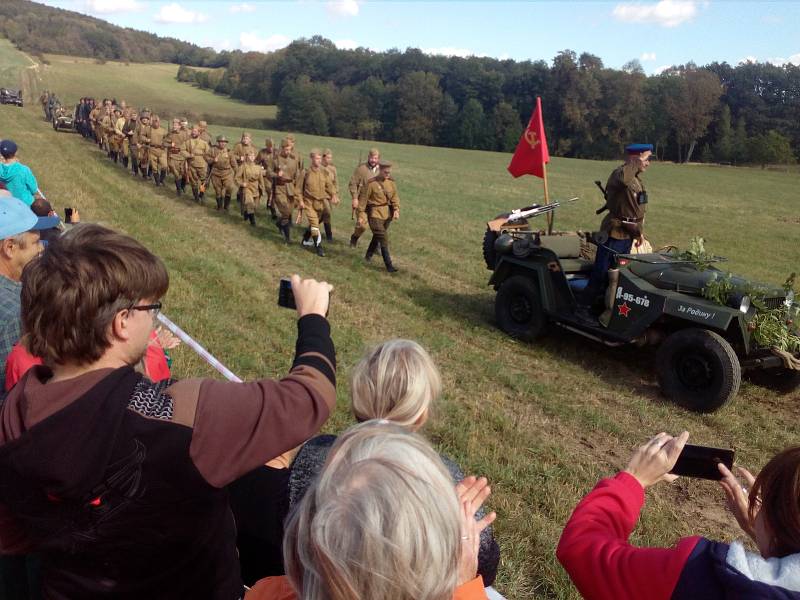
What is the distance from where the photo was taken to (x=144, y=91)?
234ft

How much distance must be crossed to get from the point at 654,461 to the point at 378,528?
3.40 feet

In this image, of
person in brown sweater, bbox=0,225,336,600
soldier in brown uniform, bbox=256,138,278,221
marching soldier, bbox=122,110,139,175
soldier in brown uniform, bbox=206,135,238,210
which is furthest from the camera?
marching soldier, bbox=122,110,139,175

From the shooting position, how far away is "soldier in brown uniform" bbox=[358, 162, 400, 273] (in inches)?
423

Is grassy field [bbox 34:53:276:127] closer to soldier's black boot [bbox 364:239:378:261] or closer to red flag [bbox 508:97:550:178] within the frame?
soldier's black boot [bbox 364:239:378:261]

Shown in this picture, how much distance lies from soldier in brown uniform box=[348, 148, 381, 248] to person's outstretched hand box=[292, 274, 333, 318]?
9297 mm

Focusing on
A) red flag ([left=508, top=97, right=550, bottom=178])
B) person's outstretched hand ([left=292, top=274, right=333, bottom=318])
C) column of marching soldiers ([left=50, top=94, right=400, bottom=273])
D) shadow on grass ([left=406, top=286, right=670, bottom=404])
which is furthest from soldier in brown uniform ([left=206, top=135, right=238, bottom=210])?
person's outstretched hand ([left=292, top=274, right=333, bottom=318])

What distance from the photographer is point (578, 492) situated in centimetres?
427

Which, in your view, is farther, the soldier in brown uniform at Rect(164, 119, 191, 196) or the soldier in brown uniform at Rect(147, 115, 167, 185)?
the soldier in brown uniform at Rect(147, 115, 167, 185)

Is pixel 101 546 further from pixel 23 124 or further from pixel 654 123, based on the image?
pixel 654 123

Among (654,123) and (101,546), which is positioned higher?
(654,123)

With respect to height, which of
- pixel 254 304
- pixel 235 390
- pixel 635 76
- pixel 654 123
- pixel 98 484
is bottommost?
pixel 254 304

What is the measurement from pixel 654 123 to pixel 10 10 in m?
109

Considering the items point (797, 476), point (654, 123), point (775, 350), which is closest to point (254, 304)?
point (775, 350)

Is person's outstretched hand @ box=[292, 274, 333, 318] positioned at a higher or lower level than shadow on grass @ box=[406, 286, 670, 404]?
higher
